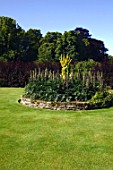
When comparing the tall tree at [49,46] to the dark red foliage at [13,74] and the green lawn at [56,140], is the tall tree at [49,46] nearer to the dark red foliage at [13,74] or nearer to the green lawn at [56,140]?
the dark red foliage at [13,74]

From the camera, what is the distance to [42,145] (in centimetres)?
635

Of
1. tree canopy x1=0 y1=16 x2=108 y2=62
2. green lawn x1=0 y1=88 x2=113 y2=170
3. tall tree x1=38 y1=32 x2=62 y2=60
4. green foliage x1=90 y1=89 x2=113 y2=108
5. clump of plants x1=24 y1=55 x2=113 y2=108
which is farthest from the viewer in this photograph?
tall tree x1=38 y1=32 x2=62 y2=60

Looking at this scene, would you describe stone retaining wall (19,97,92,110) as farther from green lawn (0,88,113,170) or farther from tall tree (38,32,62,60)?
tall tree (38,32,62,60)

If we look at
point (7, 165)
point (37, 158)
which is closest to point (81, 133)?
point (37, 158)

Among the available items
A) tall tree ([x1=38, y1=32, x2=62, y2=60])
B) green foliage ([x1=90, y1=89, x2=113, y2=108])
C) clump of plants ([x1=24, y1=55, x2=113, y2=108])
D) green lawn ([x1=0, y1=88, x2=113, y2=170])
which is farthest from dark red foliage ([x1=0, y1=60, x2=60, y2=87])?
tall tree ([x1=38, y1=32, x2=62, y2=60])

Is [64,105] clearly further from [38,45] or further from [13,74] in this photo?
[38,45]

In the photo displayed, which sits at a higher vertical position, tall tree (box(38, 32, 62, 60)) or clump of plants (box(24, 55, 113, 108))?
tall tree (box(38, 32, 62, 60))

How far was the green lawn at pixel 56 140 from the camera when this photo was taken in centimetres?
535

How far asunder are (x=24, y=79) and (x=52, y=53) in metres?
20.8

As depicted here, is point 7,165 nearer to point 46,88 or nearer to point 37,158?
point 37,158

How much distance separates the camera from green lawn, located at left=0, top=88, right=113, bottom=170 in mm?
5348

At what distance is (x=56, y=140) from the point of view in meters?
6.72

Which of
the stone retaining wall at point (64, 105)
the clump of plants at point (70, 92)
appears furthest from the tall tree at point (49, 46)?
the stone retaining wall at point (64, 105)

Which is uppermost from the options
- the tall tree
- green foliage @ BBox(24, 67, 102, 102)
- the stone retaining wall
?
Answer: the tall tree
